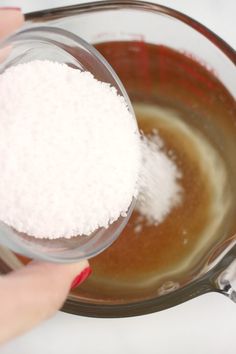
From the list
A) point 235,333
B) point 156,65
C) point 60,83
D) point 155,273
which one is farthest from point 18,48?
point 235,333

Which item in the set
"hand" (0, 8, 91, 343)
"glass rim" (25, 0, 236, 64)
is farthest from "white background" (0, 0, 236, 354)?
"glass rim" (25, 0, 236, 64)

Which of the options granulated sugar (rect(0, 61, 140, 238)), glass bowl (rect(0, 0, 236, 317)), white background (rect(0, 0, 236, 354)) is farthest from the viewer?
white background (rect(0, 0, 236, 354))

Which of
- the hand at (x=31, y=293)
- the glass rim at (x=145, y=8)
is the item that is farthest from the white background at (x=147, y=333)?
the glass rim at (x=145, y=8)

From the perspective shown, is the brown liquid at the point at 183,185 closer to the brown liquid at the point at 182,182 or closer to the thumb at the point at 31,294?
the brown liquid at the point at 182,182

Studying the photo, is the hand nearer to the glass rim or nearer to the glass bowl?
the glass bowl


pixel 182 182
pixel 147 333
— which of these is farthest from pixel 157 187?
pixel 147 333

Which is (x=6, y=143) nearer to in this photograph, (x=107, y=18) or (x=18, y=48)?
(x=18, y=48)
